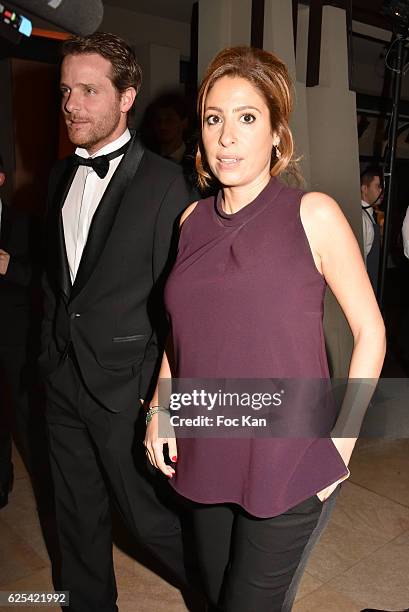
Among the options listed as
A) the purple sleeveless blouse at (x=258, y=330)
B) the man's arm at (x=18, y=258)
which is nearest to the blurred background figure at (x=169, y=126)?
the man's arm at (x=18, y=258)

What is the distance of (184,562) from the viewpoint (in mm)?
1898

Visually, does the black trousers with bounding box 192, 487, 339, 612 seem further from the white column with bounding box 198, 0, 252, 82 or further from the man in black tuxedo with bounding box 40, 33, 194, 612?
the white column with bounding box 198, 0, 252, 82

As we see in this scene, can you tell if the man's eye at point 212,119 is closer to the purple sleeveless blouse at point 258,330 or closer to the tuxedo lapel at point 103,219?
the purple sleeveless blouse at point 258,330

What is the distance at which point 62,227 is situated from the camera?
1.86 meters

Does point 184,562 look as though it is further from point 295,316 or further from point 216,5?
point 216,5

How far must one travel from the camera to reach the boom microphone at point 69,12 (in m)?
1.08

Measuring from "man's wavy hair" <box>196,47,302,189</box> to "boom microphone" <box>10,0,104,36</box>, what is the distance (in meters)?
0.29

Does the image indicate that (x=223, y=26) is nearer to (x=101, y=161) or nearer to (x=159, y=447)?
(x=101, y=161)

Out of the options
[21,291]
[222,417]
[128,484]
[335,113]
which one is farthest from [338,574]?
[335,113]

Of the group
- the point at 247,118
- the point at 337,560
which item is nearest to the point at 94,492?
the point at 337,560

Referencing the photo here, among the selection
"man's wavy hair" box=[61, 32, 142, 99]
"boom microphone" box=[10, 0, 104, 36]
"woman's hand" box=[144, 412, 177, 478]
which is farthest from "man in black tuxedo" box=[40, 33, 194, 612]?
"boom microphone" box=[10, 0, 104, 36]

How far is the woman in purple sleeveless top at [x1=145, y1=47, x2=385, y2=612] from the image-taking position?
123cm

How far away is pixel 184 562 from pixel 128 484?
332 millimetres

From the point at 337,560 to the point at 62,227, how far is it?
5.45ft
